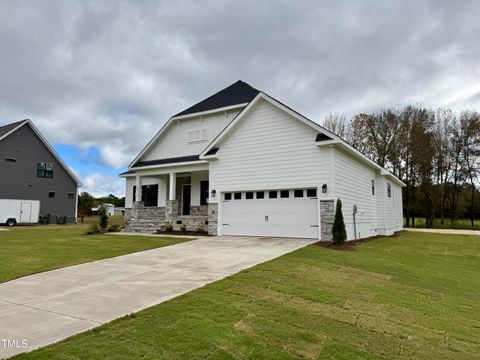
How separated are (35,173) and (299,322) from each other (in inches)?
1261

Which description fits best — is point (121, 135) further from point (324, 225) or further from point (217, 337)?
point (217, 337)

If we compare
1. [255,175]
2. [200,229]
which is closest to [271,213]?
[255,175]

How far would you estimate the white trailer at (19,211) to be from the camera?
26566 mm

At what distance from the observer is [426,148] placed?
3238cm

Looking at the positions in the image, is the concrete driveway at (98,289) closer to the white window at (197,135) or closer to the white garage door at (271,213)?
the white garage door at (271,213)

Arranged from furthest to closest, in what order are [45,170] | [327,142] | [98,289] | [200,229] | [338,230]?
→ [45,170] → [200,229] → [327,142] → [338,230] → [98,289]

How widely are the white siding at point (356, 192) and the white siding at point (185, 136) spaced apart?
7263 millimetres

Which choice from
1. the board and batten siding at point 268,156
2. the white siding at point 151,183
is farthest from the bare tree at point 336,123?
the board and batten siding at point 268,156

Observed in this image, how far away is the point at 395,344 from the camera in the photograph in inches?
154

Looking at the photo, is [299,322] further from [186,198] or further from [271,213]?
[186,198]

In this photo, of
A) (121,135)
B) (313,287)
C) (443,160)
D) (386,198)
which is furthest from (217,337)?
(443,160)

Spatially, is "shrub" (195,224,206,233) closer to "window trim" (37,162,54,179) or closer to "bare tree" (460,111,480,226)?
"window trim" (37,162,54,179)

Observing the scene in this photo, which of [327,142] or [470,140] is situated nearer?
[327,142]

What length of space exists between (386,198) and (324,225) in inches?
394
